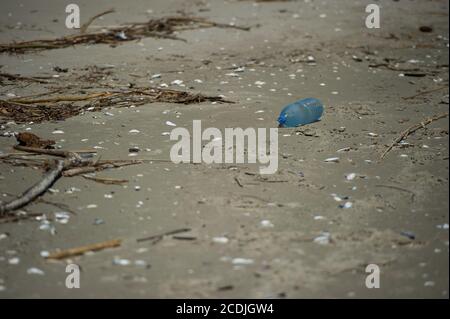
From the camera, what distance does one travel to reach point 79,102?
17.9 feet

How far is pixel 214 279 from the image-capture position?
115 inches

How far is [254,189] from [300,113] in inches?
53.9

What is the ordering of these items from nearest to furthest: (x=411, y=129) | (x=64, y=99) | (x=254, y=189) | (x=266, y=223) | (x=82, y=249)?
(x=82, y=249) < (x=266, y=223) < (x=254, y=189) < (x=411, y=129) < (x=64, y=99)

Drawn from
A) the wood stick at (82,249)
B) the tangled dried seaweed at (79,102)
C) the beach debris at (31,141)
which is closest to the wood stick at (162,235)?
the wood stick at (82,249)

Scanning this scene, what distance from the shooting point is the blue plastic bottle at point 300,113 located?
16.2 feet

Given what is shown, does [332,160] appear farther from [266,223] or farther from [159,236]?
[159,236]

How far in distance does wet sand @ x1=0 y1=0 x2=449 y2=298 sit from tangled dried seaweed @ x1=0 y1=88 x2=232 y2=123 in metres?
0.14

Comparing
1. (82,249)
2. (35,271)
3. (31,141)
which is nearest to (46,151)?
(31,141)

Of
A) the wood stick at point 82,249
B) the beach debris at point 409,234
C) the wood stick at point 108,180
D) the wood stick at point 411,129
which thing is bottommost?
the beach debris at point 409,234

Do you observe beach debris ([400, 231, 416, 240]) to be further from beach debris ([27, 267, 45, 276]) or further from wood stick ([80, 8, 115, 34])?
wood stick ([80, 8, 115, 34])

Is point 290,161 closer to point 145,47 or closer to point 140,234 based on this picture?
point 140,234

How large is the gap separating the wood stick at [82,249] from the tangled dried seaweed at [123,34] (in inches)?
169

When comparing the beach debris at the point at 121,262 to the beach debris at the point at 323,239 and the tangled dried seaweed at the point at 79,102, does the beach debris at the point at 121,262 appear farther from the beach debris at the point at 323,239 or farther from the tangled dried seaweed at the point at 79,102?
the tangled dried seaweed at the point at 79,102
